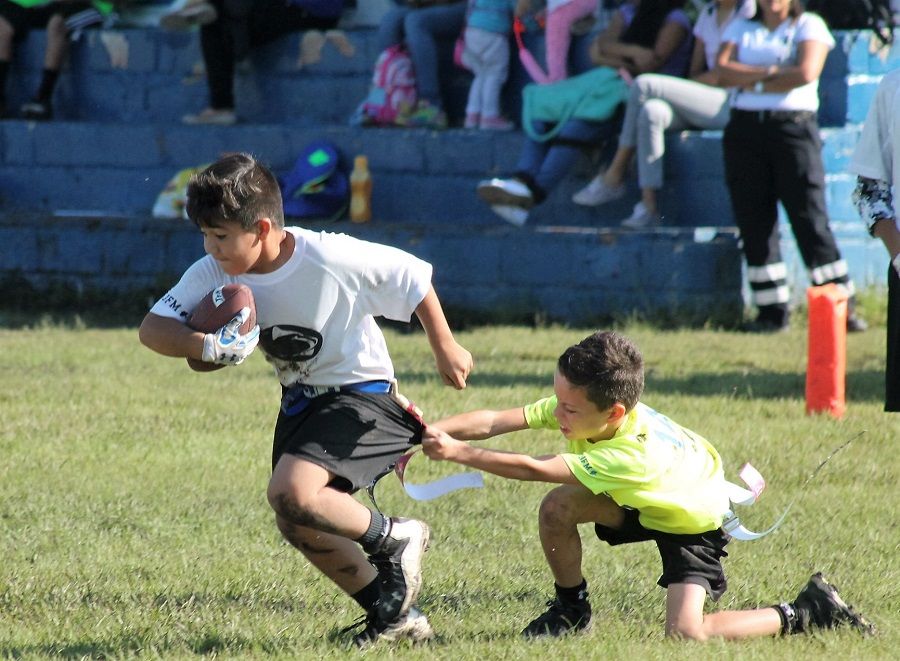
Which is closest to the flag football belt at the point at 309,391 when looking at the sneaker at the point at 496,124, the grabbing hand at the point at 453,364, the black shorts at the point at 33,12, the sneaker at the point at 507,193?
the grabbing hand at the point at 453,364

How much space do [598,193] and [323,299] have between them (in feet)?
20.7

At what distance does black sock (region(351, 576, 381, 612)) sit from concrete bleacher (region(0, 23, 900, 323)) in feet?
19.4

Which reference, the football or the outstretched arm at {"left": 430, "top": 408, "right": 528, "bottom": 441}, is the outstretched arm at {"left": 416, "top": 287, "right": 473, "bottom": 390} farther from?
the football

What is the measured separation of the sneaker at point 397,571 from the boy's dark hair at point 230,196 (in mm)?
959

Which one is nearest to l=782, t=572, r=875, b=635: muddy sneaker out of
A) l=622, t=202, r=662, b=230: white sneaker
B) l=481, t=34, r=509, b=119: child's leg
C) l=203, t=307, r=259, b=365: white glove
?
l=203, t=307, r=259, b=365: white glove

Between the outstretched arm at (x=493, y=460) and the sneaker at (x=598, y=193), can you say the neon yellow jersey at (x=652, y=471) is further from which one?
the sneaker at (x=598, y=193)

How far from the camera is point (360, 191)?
35.3 ft

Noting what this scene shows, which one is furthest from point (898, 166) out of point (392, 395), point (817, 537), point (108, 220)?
point (108, 220)

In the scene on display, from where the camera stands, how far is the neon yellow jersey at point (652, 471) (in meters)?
3.84

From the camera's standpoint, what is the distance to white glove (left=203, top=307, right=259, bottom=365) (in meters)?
3.64

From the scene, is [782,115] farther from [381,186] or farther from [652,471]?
[652,471]

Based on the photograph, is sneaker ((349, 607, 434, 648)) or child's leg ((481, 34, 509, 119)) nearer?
sneaker ((349, 607, 434, 648))

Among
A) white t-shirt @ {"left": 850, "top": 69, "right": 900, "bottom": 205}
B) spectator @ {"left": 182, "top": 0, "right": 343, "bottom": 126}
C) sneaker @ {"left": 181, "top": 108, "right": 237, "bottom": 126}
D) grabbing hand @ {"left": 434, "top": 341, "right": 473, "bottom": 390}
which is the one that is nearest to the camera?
grabbing hand @ {"left": 434, "top": 341, "right": 473, "bottom": 390}

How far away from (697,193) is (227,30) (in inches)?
160
